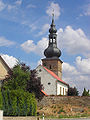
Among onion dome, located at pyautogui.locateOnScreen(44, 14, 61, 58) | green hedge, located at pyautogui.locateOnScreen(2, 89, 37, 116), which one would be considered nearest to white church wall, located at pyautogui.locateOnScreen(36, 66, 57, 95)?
onion dome, located at pyautogui.locateOnScreen(44, 14, 61, 58)

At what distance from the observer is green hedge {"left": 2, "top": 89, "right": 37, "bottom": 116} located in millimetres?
21000

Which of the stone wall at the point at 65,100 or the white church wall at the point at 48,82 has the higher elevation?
the white church wall at the point at 48,82

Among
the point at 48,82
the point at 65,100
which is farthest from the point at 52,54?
the point at 65,100

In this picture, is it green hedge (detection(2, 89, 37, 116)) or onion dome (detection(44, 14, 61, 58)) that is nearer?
green hedge (detection(2, 89, 37, 116))

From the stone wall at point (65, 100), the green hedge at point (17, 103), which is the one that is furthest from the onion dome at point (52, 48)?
the green hedge at point (17, 103)

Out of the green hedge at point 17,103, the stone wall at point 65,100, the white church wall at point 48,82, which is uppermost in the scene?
the white church wall at point 48,82

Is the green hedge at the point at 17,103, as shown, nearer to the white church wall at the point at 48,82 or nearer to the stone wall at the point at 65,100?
the stone wall at the point at 65,100

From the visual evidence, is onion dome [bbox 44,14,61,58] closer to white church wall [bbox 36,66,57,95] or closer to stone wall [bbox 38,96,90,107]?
white church wall [bbox 36,66,57,95]

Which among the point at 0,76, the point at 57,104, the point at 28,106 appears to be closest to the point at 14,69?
the point at 0,76

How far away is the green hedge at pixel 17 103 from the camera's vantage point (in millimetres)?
21000

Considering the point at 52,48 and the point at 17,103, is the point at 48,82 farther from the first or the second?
the point at 17,103

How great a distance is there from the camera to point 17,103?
70.9 ft

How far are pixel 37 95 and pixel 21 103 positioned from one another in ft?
30.2

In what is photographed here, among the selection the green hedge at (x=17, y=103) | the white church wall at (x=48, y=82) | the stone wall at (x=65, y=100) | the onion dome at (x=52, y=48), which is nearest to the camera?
the green hedge at (x=17, y=103)
